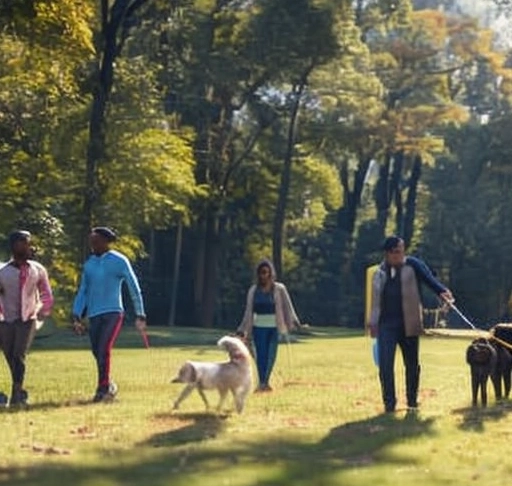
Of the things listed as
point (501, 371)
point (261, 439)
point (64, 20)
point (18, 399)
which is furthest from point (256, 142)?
point (261, 439)

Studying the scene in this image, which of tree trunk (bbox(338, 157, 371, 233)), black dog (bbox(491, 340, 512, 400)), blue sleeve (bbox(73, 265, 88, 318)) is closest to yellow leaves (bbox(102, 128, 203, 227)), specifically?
blue sleeve (bbox(73, 265, 88, 318))

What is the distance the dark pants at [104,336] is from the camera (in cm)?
1420

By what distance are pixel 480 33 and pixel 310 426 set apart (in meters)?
48.8

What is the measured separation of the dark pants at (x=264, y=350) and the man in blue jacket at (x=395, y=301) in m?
3.12

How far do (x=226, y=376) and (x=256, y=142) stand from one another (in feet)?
126

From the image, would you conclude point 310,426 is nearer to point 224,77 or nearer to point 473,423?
point 473,423

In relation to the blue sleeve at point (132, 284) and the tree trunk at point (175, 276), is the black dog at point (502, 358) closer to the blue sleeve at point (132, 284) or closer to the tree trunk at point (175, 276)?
the blue sleeve at point (132, 284)

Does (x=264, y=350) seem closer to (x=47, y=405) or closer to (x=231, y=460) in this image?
(x=47, y=405)

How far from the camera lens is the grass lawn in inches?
371

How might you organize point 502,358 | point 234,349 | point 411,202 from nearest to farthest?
1. point 234,349
2. point 502,358
3. point 411,202

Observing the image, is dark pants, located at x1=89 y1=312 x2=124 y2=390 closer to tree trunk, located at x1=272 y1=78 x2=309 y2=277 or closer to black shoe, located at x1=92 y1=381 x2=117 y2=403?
black shoe, located at x1=92 y1=381 x2=117 y2=403

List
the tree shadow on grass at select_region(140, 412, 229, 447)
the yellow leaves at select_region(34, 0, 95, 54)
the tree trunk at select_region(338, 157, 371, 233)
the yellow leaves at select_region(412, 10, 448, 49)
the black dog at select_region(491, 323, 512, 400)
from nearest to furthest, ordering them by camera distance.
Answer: the tree shadow on grass at select_region(140, 412, 229, 447) < the black dog at select_region(491, 323, 512, 400) < the yellow leaves at select_region(34, 0, 95, 54) < the yellow leaves at select_region(412, 10, 448, 49) < the tree trunk at select_region(338, 157, 371, 233)

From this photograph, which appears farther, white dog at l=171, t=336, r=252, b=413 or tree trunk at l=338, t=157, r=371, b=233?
tree trunk at l=338, t=157, r=371, b=233

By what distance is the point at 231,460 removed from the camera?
32.9 ft
